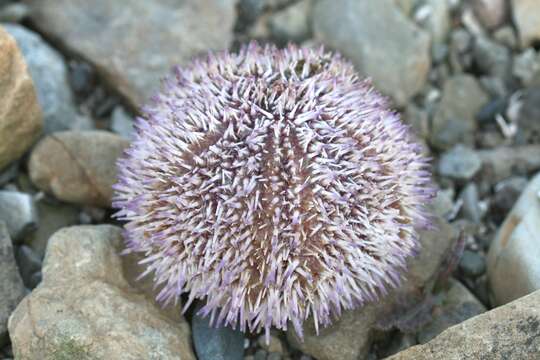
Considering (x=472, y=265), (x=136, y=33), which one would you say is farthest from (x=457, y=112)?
(x=136, y=33)

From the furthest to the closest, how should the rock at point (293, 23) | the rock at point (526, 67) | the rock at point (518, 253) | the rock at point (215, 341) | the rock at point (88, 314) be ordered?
the rock at point (293, 23)
the rock at point (526, 67)
the rock at point (518, 253)
the rock at point (215, 341)
the rock at point (88, 314)

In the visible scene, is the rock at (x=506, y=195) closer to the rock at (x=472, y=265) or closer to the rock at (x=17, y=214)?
the rock at (x=472, y=265)

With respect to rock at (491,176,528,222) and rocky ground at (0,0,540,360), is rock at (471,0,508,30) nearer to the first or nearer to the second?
rocky ground at (0,0,540,360)

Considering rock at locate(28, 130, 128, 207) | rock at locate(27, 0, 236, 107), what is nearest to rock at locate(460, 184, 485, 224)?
rock at locate(27, 0, 236, 107)

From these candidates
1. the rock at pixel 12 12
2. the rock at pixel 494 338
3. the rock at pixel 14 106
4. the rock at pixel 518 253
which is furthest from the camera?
the rock at pixel 12 12

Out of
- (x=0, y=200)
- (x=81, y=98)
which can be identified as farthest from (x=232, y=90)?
(x=81, y=98)

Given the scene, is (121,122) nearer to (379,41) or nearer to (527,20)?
(379,41)

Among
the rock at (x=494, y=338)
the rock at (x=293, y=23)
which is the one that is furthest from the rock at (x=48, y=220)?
the rock at (x=494, y=338)
